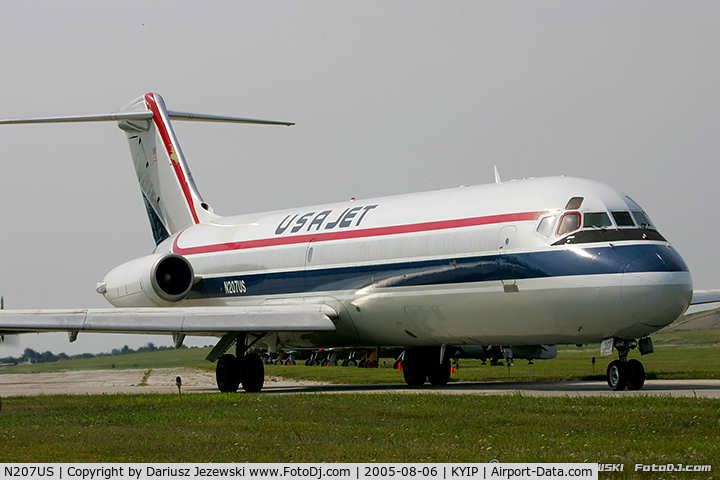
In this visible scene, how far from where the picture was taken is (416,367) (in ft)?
74.2

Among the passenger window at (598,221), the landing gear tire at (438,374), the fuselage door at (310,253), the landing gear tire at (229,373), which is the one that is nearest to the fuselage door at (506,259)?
the passenger window at (598,221)

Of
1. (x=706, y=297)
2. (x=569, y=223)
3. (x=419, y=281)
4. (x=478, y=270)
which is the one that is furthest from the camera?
(x=706, y=297)

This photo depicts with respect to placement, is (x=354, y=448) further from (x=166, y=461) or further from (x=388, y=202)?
(x=388, y=202)

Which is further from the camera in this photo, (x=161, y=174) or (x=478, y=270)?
(x=161, y=174)

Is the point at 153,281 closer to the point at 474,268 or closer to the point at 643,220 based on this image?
the point at 474,268

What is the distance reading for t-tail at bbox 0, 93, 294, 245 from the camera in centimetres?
2872

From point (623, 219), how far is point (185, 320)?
9.49m

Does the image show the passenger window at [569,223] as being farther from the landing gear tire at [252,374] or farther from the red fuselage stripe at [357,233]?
the landing gear tire at [252,374]

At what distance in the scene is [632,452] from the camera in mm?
8805

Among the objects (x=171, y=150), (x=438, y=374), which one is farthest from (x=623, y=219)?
(x=171, y=150)

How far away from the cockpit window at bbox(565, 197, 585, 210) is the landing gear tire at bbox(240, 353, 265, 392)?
27.9ft

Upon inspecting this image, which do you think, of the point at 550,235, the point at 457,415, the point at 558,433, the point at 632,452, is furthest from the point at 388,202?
the point at 632,452

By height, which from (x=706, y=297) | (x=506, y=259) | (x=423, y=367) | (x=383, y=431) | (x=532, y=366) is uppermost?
(x=506, y=259)

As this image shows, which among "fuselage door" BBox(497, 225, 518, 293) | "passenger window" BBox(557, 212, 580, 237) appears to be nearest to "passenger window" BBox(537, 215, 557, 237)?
Answer: "passenger window" BBox(557, 212, 580, 237)
